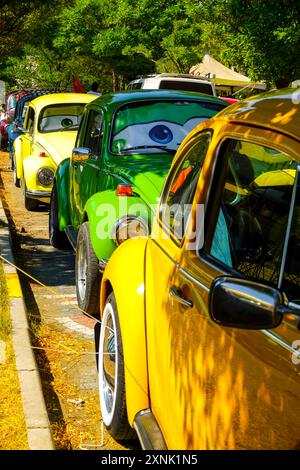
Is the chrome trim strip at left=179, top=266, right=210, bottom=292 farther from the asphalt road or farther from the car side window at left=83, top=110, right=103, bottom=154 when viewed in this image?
the car side window at left=83, top=110, right=103, bottom=154

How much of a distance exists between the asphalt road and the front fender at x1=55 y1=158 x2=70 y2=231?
0.48 meters

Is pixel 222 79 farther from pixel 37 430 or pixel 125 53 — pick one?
pixel 37 430

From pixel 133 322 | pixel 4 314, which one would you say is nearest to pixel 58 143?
pixel 4 314

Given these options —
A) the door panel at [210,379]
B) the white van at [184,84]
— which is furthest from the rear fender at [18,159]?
the door panel at [210,379]

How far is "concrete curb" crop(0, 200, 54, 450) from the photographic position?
4.28 m

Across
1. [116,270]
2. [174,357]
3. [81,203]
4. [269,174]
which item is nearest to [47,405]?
[116,270]

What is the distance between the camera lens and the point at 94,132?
8.03 meters

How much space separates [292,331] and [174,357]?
1.00m

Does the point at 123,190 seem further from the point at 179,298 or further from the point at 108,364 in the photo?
the point at 179,298

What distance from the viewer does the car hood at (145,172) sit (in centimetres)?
618

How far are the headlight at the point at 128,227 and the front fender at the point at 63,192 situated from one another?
2.64 meters

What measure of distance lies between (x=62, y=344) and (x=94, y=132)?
110 inches

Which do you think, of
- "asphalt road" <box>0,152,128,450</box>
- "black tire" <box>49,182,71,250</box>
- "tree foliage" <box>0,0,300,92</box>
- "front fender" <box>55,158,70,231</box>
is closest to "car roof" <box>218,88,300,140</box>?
"asphalt road" <box>0,152,128,450</box>

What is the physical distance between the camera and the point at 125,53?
39938 mm
